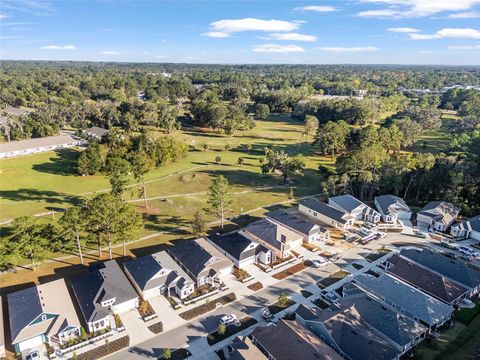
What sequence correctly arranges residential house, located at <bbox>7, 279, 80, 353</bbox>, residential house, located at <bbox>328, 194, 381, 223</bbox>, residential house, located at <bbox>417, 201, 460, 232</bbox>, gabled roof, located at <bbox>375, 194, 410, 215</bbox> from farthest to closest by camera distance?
gabled roof, located at <bbox>375, 194, 410, 215</bbox> < residential house, located at <bbox>328, 194, 381, 223</bbox> < residential house, located at <bbox>417, 201, 460, 232</bbox> < residential house, located at <bbox>7, 279, 80, 353</bbox>

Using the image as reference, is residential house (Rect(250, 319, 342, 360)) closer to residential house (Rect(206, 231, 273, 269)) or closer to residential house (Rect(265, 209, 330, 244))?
residential house (Rect(206, 231, 273, 269))

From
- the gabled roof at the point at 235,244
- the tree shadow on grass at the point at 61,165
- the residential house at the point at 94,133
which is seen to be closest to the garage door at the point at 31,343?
the gabled roof at the point at 235,244

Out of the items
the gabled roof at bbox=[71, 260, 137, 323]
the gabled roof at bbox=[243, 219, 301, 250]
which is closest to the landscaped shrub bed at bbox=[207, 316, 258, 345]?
the gabled roof at bbox=[71, 260, 137, 323]

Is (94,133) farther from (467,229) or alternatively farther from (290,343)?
(467,229)

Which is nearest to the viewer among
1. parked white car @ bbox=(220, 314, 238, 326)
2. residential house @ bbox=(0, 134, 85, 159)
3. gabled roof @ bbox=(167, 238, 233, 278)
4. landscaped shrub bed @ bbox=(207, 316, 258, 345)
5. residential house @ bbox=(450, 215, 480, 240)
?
landscaped shrub bed @ bbox=(207, 316, 258, 345)

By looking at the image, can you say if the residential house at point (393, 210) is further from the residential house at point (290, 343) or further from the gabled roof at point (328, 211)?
the residential house at point (290, 343)

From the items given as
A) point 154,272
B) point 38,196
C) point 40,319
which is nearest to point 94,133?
point 38,196

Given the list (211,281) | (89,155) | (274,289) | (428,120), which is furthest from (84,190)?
(428,120)
